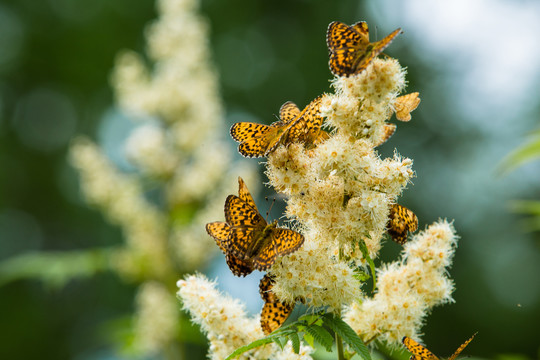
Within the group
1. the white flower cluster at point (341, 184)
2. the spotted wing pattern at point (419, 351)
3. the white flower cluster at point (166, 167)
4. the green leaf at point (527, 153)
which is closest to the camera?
the spotted wing pattern at point (419, 351)

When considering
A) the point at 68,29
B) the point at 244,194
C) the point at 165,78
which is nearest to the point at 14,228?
the point at 68,29

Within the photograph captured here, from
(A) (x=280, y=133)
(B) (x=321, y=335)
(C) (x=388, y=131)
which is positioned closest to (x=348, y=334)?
(B) (x=321, y=335)

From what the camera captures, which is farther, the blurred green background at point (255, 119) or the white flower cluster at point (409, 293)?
the blurred green background at point (255, 119)

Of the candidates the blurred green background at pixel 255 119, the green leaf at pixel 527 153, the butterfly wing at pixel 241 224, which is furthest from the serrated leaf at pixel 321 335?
the blurred green background at pixel 255 119

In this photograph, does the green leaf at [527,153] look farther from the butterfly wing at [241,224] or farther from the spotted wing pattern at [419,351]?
the butterfly wing at [241,224]

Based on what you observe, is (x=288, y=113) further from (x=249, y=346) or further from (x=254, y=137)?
(x=249, y=346)

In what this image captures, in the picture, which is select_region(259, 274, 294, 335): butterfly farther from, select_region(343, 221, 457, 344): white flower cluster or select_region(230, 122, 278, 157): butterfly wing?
select_region(230, 122, 278, 157): butterfly wing

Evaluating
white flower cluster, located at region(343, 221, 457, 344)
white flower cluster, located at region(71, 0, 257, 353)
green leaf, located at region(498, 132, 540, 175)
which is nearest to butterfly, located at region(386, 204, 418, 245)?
white flower cluster, located at region(343, 221, 457, 344)
